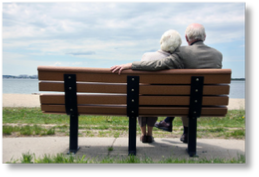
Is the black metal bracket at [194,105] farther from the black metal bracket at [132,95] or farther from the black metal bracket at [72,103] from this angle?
the black metal bracket at [72,103]

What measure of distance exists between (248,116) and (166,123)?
3.91 feet

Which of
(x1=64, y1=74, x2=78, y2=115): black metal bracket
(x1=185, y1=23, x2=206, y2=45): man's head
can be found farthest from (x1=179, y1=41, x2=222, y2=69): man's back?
(x1=64, y1=74, x2=78, y2=115): black metal bracket

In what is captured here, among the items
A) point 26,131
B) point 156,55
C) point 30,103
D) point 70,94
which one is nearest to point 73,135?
point 70,94

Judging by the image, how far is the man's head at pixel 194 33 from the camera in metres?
3.40

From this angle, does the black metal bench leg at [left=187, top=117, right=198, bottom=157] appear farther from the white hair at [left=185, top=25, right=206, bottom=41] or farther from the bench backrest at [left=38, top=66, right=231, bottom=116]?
the white hair at [left=185, top=25, right=206, bottom=41]

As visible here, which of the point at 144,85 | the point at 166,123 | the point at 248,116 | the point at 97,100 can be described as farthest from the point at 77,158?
the point at 248,116

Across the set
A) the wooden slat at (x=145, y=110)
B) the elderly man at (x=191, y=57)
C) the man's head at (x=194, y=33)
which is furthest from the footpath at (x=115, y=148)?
the man's head at (x=194, y=33)

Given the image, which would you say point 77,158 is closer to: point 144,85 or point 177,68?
point 144,85

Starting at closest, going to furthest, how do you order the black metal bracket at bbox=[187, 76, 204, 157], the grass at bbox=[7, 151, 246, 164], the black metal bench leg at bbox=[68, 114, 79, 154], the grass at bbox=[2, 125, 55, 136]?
the grass at bbox=[7, 151, 246, 164] < the black metal bracket at bbox=[187, 76, 204, 157] < the black metal bench leg at bbox=[68, 114, 79, 154] < the grass at bbox=[2, 125, 55, 136]

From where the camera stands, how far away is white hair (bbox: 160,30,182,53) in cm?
323

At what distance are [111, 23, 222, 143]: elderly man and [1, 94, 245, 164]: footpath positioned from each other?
1.06 m

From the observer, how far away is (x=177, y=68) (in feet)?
10.6

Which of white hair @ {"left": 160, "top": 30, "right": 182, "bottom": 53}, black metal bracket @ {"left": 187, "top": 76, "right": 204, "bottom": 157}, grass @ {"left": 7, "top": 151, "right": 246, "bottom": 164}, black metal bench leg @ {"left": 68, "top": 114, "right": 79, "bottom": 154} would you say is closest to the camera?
grass @ {"left": 7, "top": 151, "right": 246, "bottom": 164}

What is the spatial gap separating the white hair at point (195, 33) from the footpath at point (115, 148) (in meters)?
1.44
